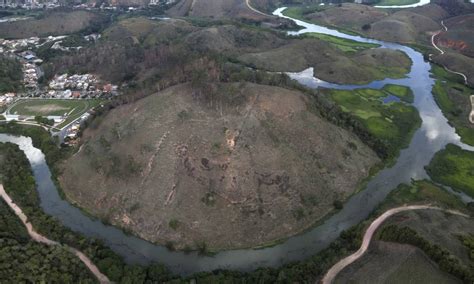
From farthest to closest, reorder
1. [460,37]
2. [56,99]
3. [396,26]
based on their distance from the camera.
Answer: [396,26]
[460,37]
[56,99]

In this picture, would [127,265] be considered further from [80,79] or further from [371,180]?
[80,79]

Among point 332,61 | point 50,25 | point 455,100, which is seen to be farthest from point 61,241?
point 50,25

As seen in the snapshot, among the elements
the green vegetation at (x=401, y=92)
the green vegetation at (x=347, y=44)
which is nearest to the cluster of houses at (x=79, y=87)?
the green vegetation at (x=401, y=92)

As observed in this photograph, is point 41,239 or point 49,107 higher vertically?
point 41,239

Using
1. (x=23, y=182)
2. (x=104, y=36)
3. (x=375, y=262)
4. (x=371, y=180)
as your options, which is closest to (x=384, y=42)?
(x=371, y=180)

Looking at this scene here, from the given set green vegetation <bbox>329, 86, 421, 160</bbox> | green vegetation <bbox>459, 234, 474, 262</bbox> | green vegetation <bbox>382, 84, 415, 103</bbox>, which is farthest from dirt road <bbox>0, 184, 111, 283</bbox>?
green vegetation <bbox>382, 84, 415, 103</bbox>

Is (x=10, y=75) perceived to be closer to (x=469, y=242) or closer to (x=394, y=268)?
(x=394, y=268)

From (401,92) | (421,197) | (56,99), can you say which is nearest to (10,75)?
(56,99)

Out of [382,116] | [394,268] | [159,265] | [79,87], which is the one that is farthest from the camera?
[79,87]

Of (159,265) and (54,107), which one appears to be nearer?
(159,265)

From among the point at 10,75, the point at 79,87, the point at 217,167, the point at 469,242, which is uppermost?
the point at 217,167
